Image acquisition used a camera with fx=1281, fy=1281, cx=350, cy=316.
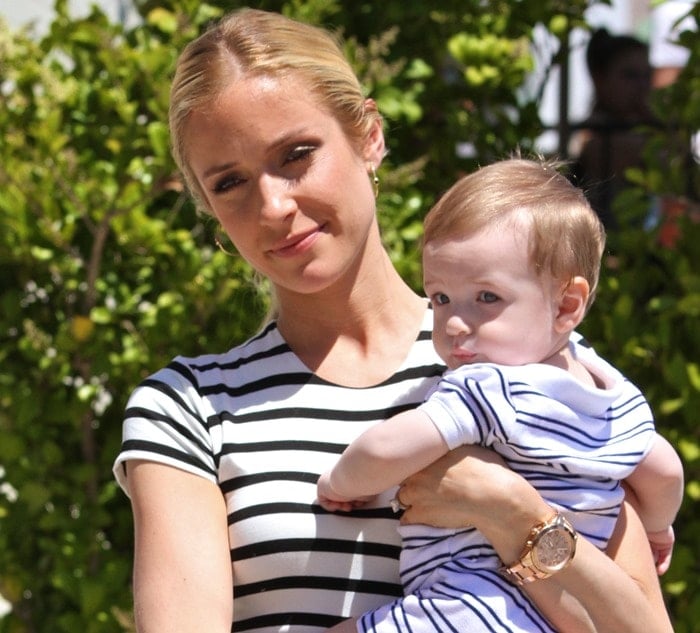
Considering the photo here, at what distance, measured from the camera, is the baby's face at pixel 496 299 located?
198 cm

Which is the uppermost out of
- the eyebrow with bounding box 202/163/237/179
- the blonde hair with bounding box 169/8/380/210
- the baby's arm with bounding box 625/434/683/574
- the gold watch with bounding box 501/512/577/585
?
the blonde hair with bounding box 169/8/380/210

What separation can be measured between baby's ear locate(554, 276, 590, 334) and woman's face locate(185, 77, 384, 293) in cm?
39

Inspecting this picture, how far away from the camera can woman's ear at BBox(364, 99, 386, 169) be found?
2352 mm

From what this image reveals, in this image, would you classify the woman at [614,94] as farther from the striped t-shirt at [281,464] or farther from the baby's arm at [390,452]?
the baby's arm at [390,452]

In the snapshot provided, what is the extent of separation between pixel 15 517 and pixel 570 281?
202 centimetres

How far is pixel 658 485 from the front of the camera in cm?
212

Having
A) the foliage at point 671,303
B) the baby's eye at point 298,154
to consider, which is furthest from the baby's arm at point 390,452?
the foliage at point 671,303

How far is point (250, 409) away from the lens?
215cm

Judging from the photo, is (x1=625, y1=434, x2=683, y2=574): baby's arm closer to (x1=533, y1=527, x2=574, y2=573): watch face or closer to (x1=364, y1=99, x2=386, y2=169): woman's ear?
(x1=533, y1=527, x2=574, y2=573): watch face

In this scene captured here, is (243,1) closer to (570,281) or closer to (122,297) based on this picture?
(122,297)

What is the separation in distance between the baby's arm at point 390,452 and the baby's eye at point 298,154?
1.62 ft

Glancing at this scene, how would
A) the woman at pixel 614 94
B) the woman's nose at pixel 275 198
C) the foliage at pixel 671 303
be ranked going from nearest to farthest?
the woman's nose at pixel 275 198
the foliage at pixel 671 303
the woman at pixel 614 94

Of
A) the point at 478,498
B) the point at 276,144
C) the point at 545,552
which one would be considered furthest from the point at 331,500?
the point at 276,144

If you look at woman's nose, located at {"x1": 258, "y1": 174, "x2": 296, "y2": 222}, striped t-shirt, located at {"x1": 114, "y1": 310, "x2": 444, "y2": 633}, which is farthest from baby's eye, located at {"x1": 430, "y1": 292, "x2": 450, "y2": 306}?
woman's nose, located at {"x1": 258, "y1": 174, "x2": 296, "y2": 222}
